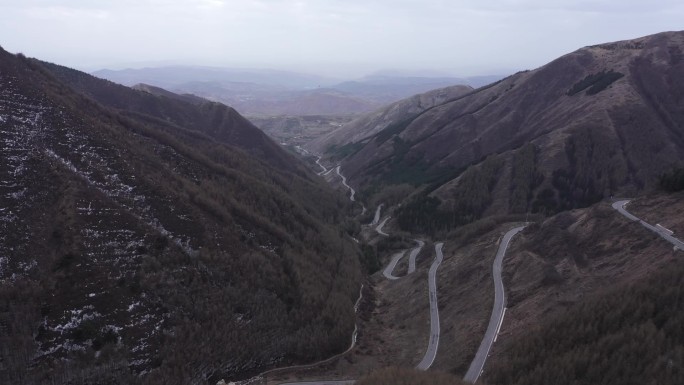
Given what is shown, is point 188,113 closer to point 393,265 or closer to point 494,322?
point 393,265

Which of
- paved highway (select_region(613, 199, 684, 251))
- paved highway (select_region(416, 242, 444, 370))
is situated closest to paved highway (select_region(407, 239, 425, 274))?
paved highway (select_region(416, 242, 444, 370))

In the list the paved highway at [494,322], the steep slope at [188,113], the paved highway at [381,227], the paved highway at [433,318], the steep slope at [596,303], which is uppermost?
the steep slope at [188,113]

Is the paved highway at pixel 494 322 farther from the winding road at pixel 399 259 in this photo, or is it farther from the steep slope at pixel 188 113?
the steep slope at pixel 188 113

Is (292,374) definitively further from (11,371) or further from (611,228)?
(611,228)

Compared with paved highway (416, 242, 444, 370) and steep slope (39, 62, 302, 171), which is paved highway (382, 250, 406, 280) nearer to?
paved highway (416, 242, 444, 370)

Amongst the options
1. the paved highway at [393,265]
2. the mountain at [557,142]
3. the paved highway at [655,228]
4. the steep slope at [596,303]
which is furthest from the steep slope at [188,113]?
the steep slope at [596,303]

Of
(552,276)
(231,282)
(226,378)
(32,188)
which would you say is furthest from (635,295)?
(32,188)

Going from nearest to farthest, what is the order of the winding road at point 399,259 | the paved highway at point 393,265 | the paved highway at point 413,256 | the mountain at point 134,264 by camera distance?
the mountain at point 134,264
the paved highway at point 413,256
the winding road at point 399,259
the paved highway at point 393,265
